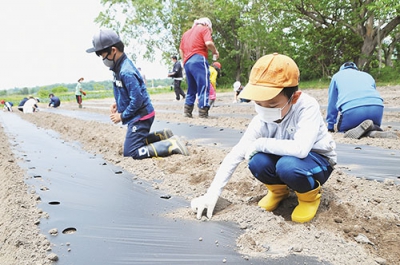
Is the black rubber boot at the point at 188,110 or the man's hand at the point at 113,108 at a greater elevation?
the man's hand at the point at 113,108

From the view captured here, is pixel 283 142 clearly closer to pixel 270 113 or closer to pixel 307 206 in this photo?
pixel 270 113

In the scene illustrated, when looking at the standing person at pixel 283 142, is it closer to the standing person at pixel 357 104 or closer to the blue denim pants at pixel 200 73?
the standing person at pixel 357 104

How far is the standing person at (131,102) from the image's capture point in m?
3.17

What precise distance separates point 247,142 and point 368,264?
84 centimetres

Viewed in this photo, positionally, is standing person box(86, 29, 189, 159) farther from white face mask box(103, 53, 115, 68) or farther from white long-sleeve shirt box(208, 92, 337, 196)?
white long-sleeve shirt box(208, 92, 337, 196)

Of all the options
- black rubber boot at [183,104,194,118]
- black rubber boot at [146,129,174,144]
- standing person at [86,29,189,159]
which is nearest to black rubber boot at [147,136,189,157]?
standing person at [86,29,189,159]

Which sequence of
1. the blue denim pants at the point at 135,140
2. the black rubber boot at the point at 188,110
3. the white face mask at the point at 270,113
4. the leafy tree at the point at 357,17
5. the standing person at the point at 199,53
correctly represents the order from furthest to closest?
the leafy tree at the point at 357,17 → the black rubber boot at the point at 188,110 → the standing person at the point at 199,53 → the blue denim pants at the point at 135,140 → the white face mask at the point at 270,113

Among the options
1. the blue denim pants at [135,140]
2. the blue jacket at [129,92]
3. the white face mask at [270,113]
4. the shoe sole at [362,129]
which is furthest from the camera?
the shoe sole at [362,129]

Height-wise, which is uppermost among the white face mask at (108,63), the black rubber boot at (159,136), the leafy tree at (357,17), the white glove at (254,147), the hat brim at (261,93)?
the leafy tree at (357,17)

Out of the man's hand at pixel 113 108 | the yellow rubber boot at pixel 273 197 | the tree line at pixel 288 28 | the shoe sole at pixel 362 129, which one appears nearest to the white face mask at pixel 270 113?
the yellow rubber boot at pixel 273 197

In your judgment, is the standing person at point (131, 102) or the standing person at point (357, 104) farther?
the standing person at point (357, 104)

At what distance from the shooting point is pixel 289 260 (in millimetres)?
1313

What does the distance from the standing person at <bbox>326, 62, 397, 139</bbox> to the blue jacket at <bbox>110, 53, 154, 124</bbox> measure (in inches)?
88.2

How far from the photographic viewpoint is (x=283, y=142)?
1722mm
